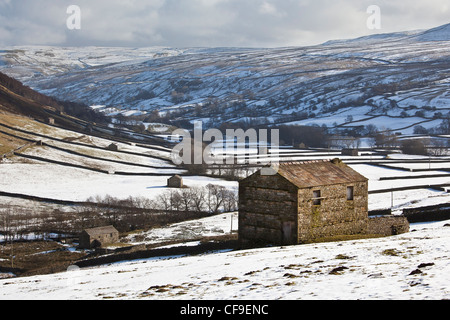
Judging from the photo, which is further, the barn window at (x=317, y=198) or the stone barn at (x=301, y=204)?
the barn window at (x=317, y=198)

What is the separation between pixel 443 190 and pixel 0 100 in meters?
103

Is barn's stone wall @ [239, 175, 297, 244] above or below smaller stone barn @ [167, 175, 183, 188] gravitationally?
below

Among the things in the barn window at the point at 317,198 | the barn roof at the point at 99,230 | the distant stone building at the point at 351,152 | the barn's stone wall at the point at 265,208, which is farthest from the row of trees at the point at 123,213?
the distant stone building at the point at 351,152

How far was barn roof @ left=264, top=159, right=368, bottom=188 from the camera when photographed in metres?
31.7

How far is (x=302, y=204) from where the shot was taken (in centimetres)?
3131

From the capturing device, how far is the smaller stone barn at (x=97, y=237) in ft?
170

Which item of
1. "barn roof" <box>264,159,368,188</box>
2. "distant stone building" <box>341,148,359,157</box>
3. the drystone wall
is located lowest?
the drystone wall

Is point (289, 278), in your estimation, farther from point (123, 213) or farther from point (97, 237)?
point (123, 213)

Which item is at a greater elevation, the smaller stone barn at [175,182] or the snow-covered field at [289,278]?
the smaller stone barn at [175,182]

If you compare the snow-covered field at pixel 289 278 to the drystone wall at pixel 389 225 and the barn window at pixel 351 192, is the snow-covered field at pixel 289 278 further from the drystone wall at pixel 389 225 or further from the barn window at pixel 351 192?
the drystone wall at pixel 389 225

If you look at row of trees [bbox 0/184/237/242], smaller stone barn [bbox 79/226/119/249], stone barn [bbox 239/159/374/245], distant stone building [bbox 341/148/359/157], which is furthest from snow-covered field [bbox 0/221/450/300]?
distant stone building [bbox 341/148/359/157]

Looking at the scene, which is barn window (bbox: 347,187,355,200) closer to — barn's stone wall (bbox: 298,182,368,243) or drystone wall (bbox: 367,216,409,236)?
barn's stone wall (bbox: 298,182,368,243)

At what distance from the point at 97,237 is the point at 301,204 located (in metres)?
26.7
